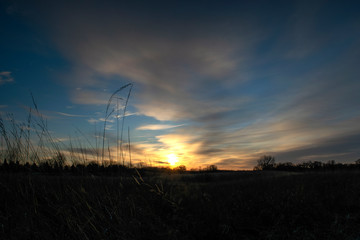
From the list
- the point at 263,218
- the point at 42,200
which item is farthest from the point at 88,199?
the point at 263,218

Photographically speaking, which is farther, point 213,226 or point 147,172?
point 147,172

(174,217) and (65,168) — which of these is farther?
(65,168)

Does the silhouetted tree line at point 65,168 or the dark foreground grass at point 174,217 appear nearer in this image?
the dark foreground grass at point 174,217

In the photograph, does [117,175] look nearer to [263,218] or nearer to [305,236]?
[263,218]

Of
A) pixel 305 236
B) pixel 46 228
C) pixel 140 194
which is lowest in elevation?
pixel 305 236

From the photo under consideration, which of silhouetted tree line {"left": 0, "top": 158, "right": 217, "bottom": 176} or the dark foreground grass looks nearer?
the dark foreground grass

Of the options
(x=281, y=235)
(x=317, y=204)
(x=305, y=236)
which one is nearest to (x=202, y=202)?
(x=281, y=235)

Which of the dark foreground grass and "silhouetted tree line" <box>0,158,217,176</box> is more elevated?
"silhouetted tree line" <box>0,158,217,176</box>

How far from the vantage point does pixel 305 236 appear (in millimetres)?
3125

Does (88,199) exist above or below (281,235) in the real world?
above

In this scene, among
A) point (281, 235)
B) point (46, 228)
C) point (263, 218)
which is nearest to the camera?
point (281, 235)

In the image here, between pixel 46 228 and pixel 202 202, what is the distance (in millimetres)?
2693

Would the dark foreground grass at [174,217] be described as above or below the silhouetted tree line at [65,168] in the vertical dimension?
below

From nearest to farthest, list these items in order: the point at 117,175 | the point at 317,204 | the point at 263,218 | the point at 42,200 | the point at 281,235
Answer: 1. the point at 281,235
2. the point at 263,218
3. the point at 317,204
4. the point at 42,200
5. the point at 117,175
